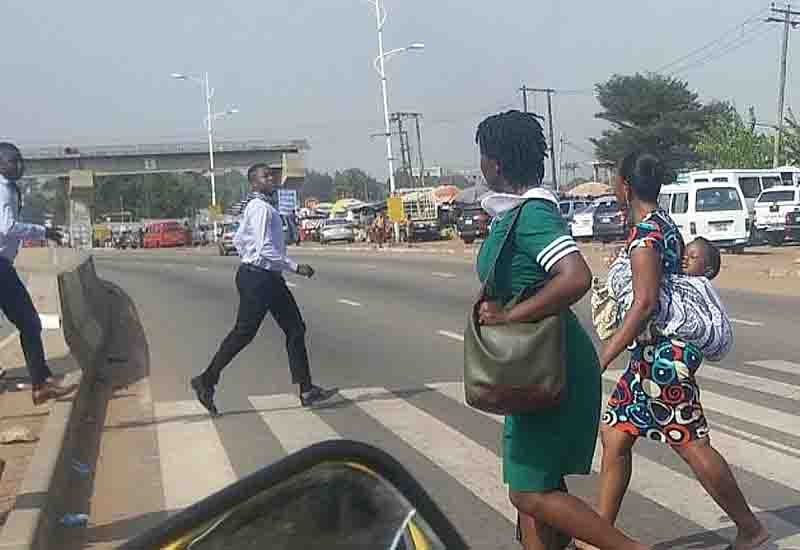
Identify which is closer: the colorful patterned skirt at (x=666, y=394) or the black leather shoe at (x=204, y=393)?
the colorful patterned skirt at (x=666, y=394)

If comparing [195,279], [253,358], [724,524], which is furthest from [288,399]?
[195,279]

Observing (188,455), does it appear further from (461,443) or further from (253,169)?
(253,169)

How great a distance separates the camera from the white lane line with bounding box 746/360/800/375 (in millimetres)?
9691

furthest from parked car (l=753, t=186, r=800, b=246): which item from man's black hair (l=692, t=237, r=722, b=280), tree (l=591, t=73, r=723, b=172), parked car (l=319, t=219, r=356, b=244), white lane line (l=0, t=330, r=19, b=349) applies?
tree (l=591, t=73, r=723, b=172)

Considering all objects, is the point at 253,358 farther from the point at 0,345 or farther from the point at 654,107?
the point at 654,107

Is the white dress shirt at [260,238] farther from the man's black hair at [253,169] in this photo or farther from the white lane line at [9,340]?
the white lane line at [9,340]

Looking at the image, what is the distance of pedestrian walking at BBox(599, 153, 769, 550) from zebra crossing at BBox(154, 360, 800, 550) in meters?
0.68

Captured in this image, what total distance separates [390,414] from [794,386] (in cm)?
334

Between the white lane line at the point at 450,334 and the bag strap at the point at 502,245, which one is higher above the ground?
the bag strap at the point at 502,245

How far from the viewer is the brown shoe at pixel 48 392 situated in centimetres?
810

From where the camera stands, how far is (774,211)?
2927 centimetres

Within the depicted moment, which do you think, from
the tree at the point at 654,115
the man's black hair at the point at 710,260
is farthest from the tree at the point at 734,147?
the man's black hair at the point at 710,260

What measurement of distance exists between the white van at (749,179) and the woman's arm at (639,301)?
89.4 ft

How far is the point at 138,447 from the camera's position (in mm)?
7441
